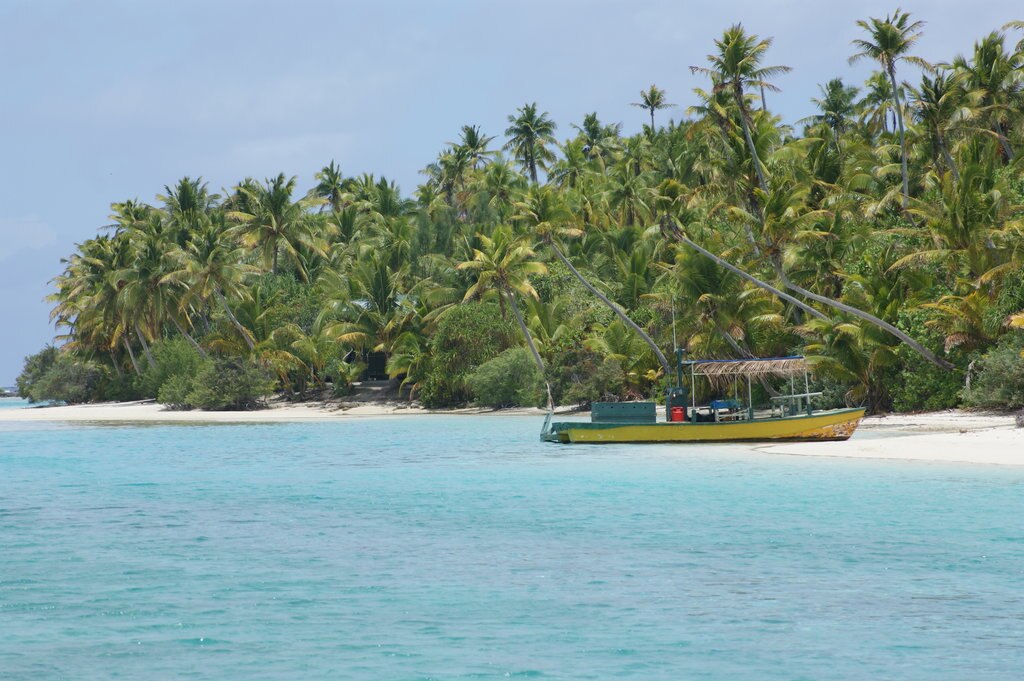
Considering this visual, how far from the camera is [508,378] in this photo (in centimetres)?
4875

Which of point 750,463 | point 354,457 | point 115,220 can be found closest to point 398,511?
point 750,463

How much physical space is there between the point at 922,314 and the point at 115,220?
57.9m

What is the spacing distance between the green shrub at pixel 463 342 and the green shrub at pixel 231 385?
9.83 meters

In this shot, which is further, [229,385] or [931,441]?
[229,385]

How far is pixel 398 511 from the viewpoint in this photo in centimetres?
1723

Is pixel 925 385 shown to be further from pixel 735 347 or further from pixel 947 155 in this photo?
pixel 947 155

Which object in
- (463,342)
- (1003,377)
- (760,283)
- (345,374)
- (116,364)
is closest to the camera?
(1003,377)

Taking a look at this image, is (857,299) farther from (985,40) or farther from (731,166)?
(985,40)

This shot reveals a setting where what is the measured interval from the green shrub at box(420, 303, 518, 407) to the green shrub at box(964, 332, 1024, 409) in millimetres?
24312

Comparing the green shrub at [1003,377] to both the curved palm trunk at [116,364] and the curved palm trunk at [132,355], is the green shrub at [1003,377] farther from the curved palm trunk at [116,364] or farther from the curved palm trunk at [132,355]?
the curved palm trunk at [116,364]

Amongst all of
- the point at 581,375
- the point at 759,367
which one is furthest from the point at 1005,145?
the point at 759,367

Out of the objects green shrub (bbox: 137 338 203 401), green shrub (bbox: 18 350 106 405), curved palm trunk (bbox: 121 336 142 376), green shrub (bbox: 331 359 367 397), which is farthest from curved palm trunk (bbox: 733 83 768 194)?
green shrub (bbox: 18 350 106 405)

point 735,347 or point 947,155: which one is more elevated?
point 947,155

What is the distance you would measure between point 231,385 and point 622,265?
21120 millimetres
